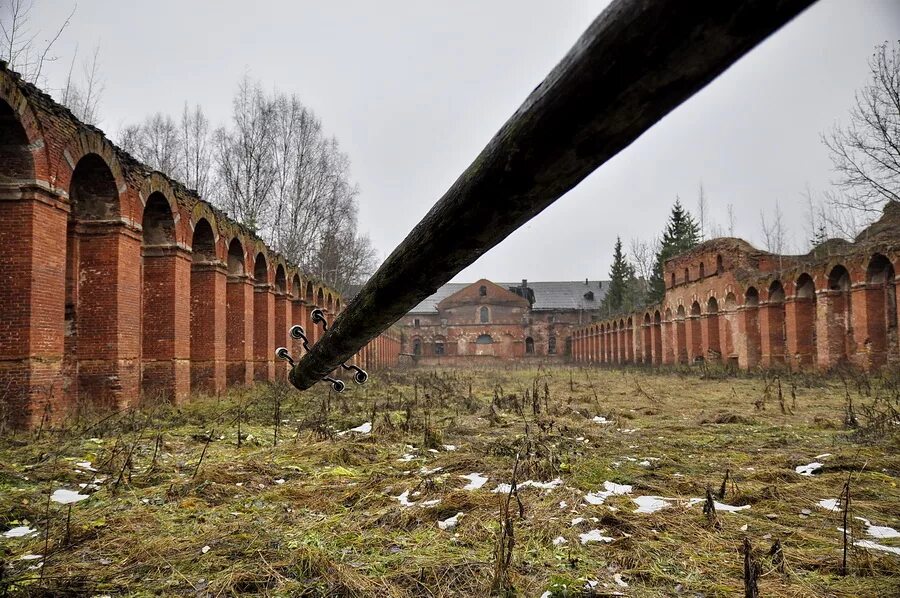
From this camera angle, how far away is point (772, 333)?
25000mm

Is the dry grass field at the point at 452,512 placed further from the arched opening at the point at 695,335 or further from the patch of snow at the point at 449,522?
the arched opening at the point at 695,335

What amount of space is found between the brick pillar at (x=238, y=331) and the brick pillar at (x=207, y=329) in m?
1.79

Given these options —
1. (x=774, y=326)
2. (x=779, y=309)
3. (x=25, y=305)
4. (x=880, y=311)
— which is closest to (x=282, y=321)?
(x=25, y=305)

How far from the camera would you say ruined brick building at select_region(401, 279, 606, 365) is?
60188mm

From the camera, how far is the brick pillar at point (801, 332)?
2233 centimetres

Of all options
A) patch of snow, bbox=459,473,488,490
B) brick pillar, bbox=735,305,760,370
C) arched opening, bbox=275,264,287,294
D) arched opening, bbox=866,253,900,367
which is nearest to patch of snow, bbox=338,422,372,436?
patch of snow, bbox=459,473,488,490

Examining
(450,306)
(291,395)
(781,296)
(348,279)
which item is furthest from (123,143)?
(450,306)

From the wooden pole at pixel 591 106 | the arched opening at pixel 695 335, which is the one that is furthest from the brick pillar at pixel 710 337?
the wooden pole at pixel 591 106

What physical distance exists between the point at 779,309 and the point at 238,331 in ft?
76.4

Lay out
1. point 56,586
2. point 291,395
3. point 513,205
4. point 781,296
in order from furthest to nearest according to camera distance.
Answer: point 781,296, point 291,395, point 56,586, point 513,205

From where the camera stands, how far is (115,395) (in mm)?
9938

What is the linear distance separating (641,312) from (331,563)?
41.6 meters

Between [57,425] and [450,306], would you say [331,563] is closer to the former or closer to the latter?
[57,425]

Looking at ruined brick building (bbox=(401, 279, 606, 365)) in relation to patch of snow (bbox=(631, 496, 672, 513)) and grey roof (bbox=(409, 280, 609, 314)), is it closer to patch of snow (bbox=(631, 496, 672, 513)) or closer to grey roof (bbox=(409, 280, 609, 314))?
grey roof (bbox=(409, 280, 609, 314))
